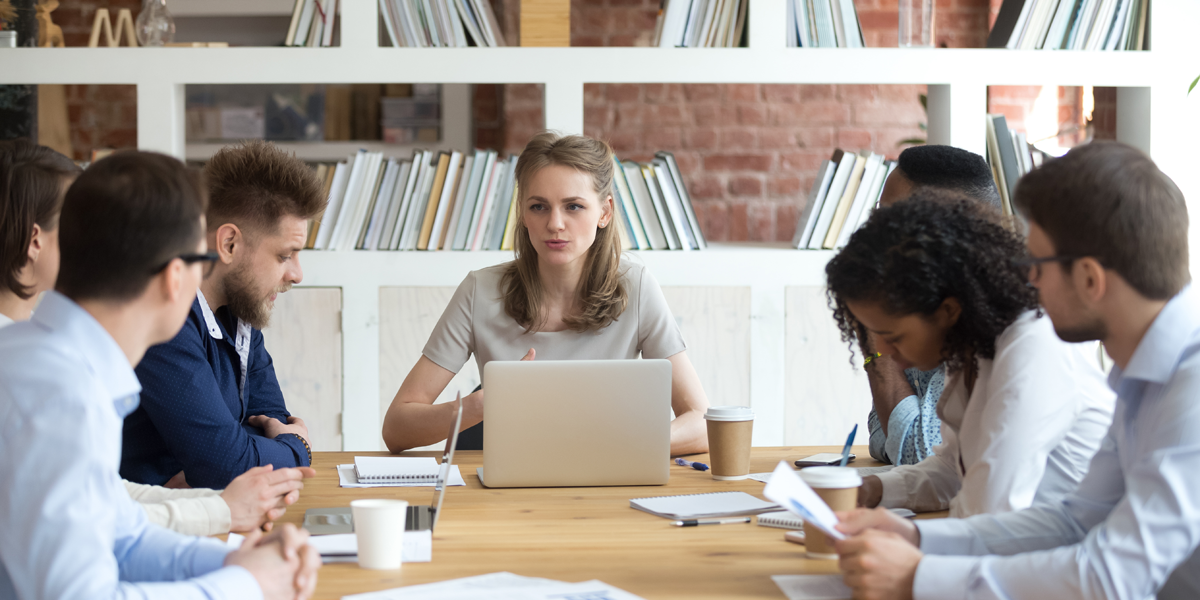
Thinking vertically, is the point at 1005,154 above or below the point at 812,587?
above

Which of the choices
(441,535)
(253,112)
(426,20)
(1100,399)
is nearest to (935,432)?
(1100,399)

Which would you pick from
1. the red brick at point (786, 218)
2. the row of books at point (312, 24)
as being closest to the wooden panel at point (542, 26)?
the row of books at point (312, 24)

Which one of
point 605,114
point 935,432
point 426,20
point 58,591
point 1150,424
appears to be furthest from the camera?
point 605,114

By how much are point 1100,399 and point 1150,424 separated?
0.87 feet

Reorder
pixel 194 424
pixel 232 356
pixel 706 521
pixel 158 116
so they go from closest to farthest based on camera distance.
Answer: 1. pixel 706 521
2. pixel 194 424
3. pixel 232 356
4. pixel 158 116

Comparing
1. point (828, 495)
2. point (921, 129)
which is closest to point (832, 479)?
point (828, 495)

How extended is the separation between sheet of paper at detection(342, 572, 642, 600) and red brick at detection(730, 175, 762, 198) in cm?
266

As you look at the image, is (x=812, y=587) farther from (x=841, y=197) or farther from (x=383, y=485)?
(x=841, y=197)

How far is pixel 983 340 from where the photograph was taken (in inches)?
48.8

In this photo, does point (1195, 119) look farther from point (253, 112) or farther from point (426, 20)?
point (253, 112)

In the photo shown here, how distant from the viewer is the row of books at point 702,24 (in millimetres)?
2713

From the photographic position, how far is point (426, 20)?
270 centimetres

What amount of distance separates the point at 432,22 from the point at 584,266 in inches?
38.5

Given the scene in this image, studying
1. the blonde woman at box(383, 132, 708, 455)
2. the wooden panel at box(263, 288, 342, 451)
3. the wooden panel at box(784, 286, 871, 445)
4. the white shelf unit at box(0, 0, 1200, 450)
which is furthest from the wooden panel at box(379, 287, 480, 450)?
the wooden panel at box(784, 286, 871, 445)
